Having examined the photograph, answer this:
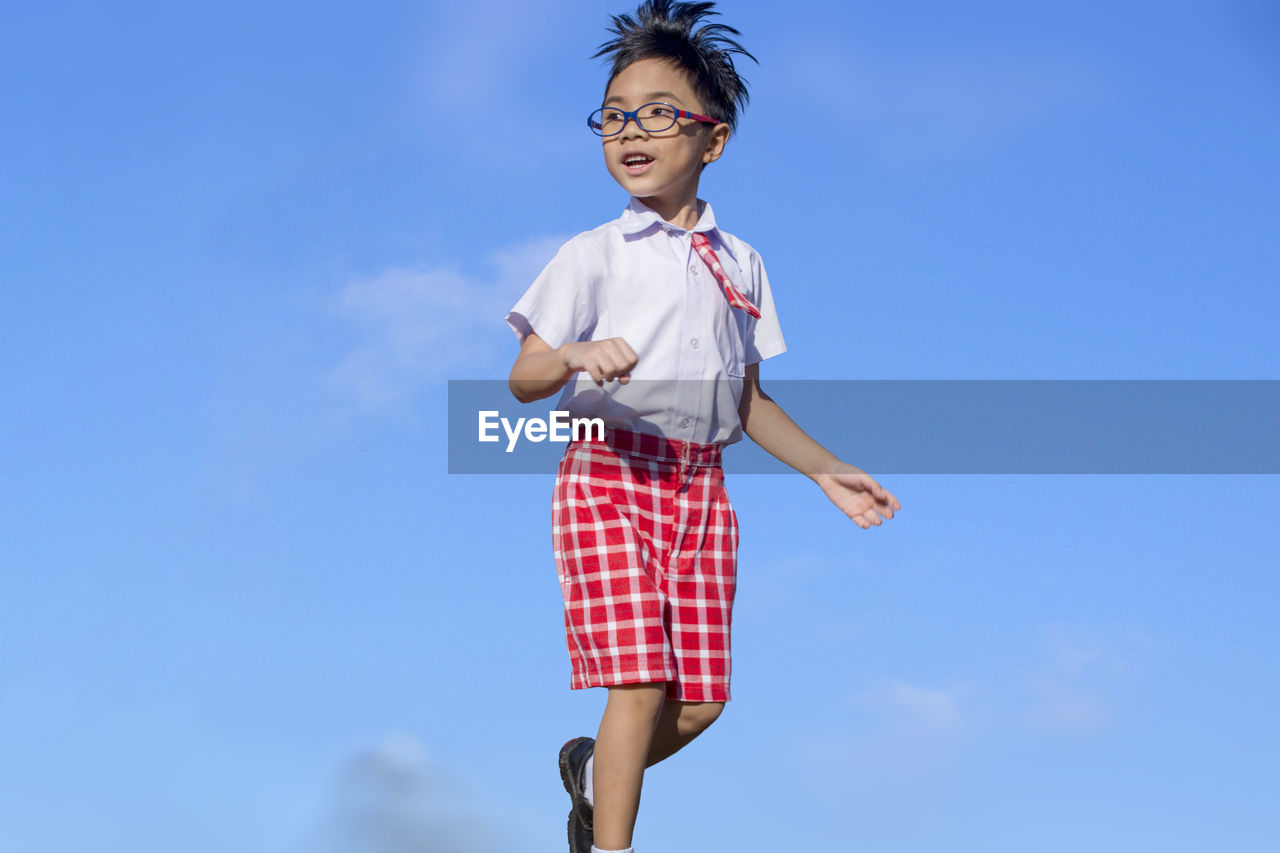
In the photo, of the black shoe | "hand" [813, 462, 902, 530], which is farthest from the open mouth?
the black shoe

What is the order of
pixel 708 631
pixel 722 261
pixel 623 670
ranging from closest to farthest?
pixel 623 670 → pixel 708 631 → pixel 722 261

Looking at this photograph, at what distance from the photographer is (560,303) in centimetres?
344

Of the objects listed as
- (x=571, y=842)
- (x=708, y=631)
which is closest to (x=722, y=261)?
(x=708, y=631)

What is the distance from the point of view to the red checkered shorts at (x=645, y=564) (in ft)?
11.0

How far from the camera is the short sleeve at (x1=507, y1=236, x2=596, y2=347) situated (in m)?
3.42

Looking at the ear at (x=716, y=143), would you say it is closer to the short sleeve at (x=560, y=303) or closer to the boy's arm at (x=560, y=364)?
the short sleeve at (x=560, y=303)

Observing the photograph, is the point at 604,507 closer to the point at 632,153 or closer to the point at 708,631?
the point at 708,631

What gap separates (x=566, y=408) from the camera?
142 inches

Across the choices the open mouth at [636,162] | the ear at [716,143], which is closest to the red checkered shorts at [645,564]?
the open mouth at [636,162]

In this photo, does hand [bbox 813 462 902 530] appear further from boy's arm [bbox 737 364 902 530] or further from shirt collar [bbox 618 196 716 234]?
shirt collar [bbox 618 196 716 234]

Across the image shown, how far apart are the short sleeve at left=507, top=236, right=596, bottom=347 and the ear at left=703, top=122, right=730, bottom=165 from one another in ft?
1.87

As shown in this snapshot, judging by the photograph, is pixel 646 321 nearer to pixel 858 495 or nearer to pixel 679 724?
pixel 858 495

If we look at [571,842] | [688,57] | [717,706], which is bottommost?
[571,842]

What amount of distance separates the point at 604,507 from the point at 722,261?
2.89 feet
